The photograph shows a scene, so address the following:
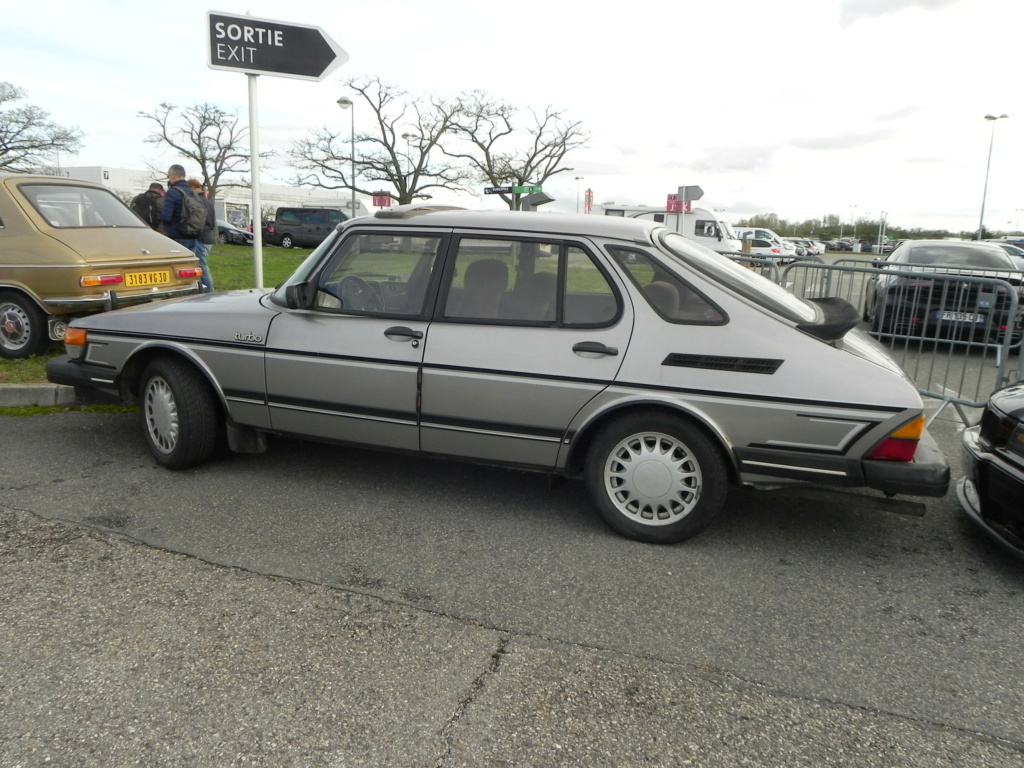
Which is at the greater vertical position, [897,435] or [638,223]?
[638,223]

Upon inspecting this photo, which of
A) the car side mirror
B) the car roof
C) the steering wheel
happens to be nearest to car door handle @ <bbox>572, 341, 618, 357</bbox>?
the car roof

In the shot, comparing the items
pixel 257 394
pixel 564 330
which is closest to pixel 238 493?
pixel 257 394

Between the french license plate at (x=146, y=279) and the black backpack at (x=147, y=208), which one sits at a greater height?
the black backpack at (x=147, y=208)

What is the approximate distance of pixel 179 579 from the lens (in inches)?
134

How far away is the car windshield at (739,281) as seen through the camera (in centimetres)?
383

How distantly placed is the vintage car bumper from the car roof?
6.27 ft

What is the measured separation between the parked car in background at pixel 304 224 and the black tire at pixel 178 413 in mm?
33774

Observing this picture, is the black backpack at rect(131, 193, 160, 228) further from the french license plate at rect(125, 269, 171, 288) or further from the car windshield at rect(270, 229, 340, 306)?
the car windshield at rect(270, 229, 340, 306)

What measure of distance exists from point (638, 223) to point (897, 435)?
5.47ft

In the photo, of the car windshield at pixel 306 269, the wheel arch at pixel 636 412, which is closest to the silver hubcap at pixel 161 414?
the car windshield at pixel 306 269

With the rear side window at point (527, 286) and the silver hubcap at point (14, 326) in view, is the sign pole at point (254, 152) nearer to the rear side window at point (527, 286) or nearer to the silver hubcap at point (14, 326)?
the silver hubcap at point (14, 326)

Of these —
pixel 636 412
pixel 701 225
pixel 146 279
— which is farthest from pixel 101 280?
pixel 701 225

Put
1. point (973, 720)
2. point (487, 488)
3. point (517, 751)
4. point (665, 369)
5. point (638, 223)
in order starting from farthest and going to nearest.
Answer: point (487, 488) → point (638, 223) → point (665, 369) → point (973, 720) → point (517, 751)

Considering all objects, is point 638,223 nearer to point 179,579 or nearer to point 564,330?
point 564,330
